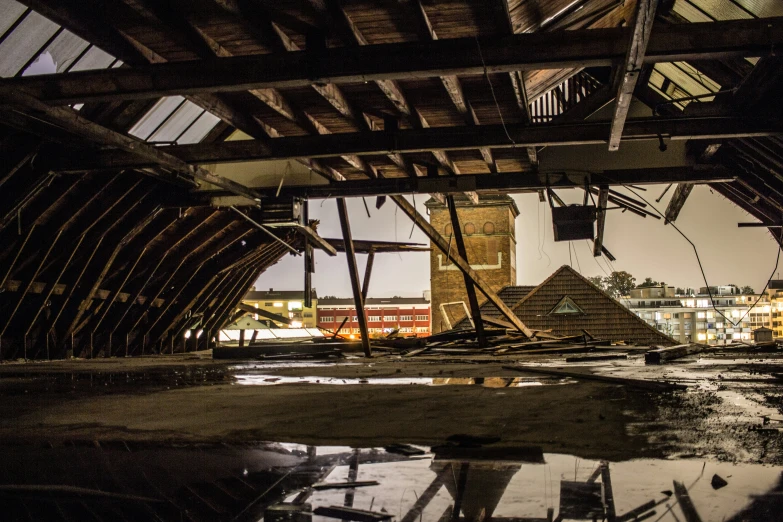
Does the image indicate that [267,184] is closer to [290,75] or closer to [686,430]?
[290,75]

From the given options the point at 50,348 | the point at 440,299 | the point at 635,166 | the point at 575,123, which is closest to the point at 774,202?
the point at 635,166

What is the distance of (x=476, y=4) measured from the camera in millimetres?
4898

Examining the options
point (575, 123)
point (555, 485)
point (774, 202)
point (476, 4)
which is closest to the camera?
point (555, 485)

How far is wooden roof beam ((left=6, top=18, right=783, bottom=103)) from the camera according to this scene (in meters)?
4.80

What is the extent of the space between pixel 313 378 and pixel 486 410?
10.4ft

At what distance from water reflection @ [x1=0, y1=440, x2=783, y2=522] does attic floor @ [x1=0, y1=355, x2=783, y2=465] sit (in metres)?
0.24

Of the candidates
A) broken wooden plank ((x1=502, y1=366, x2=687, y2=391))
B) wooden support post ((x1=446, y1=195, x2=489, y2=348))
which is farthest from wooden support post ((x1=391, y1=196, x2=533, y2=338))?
broken wooden plank ((x1=502, y1=366, x2=687, y2=391))

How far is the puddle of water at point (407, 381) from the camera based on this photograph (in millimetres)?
5453

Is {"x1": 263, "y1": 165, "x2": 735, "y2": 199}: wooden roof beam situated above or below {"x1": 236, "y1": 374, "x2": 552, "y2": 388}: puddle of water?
above

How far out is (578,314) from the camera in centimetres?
2038

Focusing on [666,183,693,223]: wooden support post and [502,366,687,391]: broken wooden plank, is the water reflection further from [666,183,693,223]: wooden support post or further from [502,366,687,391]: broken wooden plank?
[666,183,693,223]: wooden support post

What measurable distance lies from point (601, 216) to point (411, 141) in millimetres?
4238

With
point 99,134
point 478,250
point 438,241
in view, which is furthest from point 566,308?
point 99,134

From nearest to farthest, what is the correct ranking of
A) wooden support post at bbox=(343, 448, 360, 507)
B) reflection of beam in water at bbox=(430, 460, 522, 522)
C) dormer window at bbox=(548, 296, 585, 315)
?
reflection of beam in water at bbox=(430, 460, 522, 522), wooden support post at bbox=(343, 448, 360, 507), dormer window at bbox=(548, 296, 585, 315)
